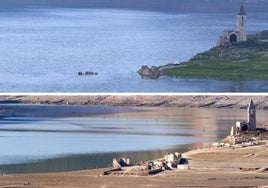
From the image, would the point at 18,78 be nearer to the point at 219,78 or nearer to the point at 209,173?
the point at 219,78

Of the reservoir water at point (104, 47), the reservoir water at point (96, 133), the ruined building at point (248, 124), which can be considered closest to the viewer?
the reservoir water at point (96, 133)

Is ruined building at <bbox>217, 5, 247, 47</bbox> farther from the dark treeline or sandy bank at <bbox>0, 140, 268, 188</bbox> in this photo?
sandy bank at <bbox>0, 140, 268, 188</bbox>

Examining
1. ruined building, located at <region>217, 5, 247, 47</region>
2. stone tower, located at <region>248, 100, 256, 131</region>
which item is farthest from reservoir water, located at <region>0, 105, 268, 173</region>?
ruined building, located at <region>217, 5, 247, 47</region>

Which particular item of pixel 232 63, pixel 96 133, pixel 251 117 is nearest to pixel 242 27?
pixel 232 63

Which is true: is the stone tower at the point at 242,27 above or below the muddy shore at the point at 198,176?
above

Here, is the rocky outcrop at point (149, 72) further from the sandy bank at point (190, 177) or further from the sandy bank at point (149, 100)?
the sandy bank at point (190, 177)

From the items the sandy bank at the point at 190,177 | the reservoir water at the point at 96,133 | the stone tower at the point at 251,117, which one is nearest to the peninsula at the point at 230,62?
the reservoir water at the point at 96,133

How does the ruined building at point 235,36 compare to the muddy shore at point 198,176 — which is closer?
the muddy shore at point 198,176

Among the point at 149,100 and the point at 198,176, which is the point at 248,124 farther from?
the point at 149,100
